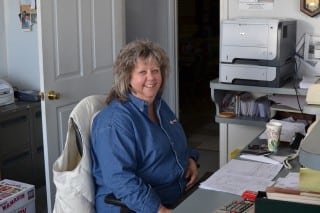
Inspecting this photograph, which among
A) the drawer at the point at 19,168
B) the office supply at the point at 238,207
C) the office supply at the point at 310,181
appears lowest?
the drawer at the point at 19,168

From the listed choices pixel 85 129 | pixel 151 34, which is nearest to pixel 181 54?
pixel 151 34

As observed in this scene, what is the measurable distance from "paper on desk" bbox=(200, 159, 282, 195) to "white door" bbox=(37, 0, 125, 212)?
1.33m

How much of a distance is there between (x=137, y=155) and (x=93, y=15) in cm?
159

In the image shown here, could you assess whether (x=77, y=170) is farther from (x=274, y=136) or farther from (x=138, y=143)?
(x=274, y=136)

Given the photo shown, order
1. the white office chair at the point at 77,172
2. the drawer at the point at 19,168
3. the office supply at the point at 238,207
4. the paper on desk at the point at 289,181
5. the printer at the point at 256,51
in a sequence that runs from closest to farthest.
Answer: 1. the office supply at the point at 238,207
2. the paper on desk at the point at 289,181
3. the white office chair at the point at 77,172
4. the printer at the point at 256,51
5. the drawer at the point at 19,168

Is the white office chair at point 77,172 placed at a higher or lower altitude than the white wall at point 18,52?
lower

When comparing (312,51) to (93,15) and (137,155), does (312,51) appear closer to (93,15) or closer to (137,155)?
(93,15)

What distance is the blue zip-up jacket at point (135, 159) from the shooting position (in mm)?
1975

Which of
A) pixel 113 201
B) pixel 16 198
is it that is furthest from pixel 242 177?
pixel 16 198

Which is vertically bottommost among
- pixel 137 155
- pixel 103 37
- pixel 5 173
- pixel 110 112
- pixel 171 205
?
pixel 5 173

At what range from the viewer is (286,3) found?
129 inches

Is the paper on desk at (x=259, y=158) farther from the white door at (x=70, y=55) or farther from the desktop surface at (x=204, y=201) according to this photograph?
the white door at (x=70, y=55)

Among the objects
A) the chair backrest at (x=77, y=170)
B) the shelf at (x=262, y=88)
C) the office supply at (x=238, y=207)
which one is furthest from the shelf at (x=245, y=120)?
the office supply at (x=238, y=207)

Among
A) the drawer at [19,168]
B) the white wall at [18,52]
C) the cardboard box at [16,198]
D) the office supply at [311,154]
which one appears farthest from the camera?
the white wall at [18,52]
